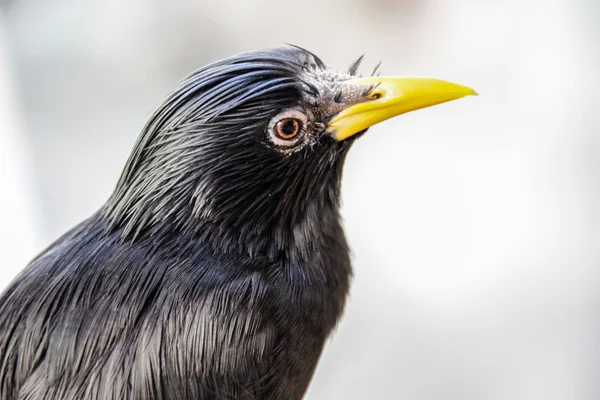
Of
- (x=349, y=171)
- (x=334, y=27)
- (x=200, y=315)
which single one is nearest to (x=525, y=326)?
(x=349, y=171)

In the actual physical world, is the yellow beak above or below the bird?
above

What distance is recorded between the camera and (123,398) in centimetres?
99

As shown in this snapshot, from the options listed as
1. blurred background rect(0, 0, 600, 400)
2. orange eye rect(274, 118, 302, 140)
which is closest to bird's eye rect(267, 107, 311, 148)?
orange eye rect(274, 118, 302, 140)

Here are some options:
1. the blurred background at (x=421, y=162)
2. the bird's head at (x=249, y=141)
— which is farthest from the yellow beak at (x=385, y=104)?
the blurred background at (x=421, y=162)

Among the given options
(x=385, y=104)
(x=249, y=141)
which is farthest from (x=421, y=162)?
(x=249, y=141)

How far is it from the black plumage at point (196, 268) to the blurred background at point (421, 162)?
1.07 metres

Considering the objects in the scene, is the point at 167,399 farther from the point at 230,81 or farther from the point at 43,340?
the point at 230,81

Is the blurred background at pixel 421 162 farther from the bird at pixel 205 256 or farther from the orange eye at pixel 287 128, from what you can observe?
the orange eye at pixel 287 128

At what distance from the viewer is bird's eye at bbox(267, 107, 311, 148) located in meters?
1.04

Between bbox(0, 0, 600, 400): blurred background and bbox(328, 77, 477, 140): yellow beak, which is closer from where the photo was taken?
bbox(328, 77, 477, 140): yellow beak

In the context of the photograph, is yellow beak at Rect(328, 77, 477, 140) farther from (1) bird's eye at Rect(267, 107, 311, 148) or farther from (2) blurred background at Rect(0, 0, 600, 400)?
(2) blurred background at Rect(0, 0, 600, 400)

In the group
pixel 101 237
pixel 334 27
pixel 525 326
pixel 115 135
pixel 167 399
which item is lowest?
pixel 525 326

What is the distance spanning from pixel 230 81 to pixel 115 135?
53.2 inches

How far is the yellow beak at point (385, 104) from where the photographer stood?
107cm
